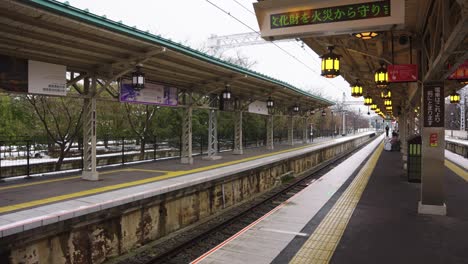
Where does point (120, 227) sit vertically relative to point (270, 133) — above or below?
below

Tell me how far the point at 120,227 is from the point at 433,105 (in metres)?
7.85

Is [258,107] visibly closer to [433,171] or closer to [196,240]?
[433,171]

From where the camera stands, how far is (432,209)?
8578mm

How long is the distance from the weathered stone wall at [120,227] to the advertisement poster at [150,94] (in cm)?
425

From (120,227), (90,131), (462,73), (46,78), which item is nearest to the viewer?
(120,227)

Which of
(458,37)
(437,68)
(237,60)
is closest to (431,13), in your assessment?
(437,68)

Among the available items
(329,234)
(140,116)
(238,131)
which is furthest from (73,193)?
(140,116)

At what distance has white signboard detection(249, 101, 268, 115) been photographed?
22.1m

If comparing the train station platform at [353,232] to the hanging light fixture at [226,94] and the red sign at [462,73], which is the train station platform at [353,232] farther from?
the hanging light fixture at [226,94]

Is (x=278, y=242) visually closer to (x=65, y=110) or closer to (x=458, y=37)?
(x=458, y=37)

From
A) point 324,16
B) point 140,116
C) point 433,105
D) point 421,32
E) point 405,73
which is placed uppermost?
point 421,32

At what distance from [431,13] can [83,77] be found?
959 cm

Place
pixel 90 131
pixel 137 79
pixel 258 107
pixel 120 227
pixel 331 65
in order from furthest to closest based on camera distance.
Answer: pixel 258 107, pixel 90 131, pixel 137 79, pixel 331 65, pixel 120 227

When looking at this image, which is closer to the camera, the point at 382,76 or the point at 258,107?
the point at 382,76
